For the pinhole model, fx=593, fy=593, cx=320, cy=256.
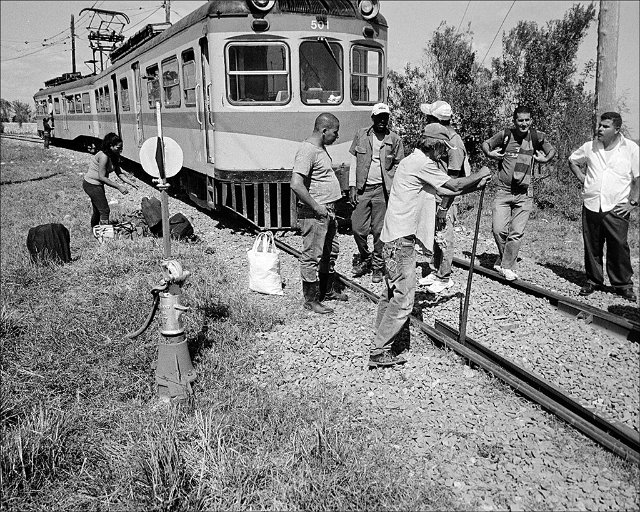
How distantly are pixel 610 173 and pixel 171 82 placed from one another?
25.5ft

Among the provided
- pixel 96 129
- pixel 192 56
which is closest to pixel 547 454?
pixel 192 56

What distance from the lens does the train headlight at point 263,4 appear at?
8.53m

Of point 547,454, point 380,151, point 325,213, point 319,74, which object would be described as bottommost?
point 547,454

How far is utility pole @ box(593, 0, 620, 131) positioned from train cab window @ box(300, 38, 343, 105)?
13.6ft

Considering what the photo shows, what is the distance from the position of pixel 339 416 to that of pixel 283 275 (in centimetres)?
368

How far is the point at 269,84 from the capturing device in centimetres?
901

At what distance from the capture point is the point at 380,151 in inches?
264

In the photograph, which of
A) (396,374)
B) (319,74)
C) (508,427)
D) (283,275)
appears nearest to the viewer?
(508,427)

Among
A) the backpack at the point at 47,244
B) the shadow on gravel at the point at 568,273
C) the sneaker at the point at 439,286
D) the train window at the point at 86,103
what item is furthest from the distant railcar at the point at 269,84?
the train window at the point at 86,103

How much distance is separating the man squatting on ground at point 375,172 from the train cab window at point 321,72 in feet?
8.03

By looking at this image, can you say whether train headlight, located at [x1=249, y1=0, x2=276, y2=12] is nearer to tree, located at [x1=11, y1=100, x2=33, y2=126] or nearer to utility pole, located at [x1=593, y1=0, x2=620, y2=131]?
utility pole, located at [x1=593, y1=0, x2=620, y2=131]

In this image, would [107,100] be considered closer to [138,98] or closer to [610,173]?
[138,98]

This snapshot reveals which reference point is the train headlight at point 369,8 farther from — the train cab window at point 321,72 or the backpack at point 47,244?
the backpack at point 47,244

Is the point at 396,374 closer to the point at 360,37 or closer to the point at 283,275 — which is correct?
the point at 283,275
